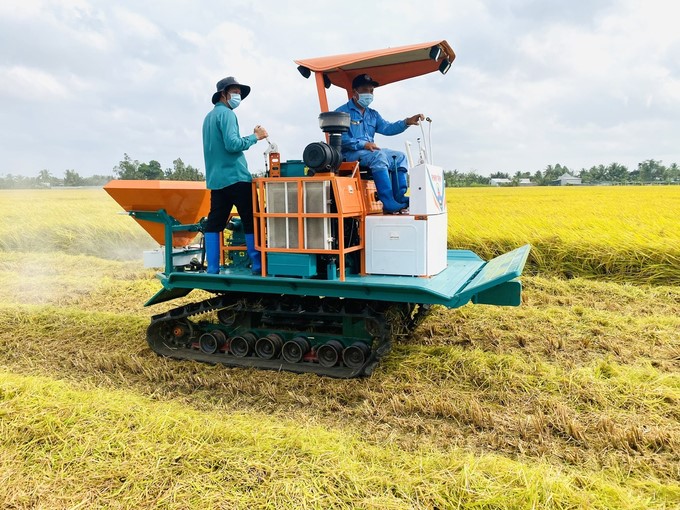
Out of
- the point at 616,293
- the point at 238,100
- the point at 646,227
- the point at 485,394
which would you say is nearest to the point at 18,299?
the point at 238,100

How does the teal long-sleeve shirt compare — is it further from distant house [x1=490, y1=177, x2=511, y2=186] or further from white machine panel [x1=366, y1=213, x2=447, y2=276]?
distant house [x1=490, y1=177, x2=511, y2=186]

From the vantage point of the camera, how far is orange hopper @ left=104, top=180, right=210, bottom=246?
5957 mm

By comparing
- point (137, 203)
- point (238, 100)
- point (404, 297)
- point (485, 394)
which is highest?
point (238, 100)

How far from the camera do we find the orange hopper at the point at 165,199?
5.96m

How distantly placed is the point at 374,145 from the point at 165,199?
2.28 m

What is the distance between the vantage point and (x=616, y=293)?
26.9ft

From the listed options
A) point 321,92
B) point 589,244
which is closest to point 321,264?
point 321,92

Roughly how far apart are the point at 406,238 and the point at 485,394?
5.10 feet

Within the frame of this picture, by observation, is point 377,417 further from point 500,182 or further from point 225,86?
point 500,182

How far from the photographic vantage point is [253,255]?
571 cm

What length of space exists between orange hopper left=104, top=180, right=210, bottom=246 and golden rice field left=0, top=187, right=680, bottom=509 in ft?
4.38

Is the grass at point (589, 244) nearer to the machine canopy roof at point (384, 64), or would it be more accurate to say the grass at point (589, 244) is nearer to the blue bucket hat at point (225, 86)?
the machine canopy roof at point (384, 64)

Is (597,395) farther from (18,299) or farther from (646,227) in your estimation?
(18,299)

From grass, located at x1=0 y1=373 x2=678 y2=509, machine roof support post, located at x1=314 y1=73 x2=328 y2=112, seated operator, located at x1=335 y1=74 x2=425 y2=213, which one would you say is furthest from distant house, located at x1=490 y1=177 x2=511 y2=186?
grass, located at x1=0 y1=373 x2=678 y2=509
